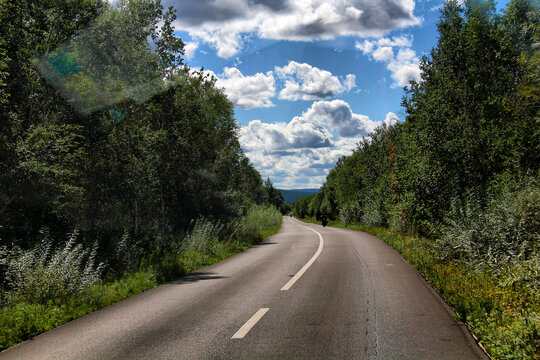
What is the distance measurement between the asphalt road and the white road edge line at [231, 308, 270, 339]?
0.05 feet

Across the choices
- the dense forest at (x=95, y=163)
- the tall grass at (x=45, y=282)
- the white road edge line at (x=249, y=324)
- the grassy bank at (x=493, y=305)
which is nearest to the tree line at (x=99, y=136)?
the dense forest at (x=95, y=163)

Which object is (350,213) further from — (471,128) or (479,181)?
(471,128)

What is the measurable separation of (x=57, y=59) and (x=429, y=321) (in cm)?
1874

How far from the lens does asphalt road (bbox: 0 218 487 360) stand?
14.4ft

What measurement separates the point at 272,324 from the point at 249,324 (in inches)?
13.1

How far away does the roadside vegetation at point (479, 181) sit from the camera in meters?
6.32

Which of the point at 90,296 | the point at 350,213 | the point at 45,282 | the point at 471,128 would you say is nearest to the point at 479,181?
the point at 471,128

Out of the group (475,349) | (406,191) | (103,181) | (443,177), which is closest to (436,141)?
(443,177)

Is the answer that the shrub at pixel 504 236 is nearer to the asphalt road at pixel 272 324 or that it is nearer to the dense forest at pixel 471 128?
the dense forest at pixel 471 128

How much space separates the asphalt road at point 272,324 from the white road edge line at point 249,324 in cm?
1

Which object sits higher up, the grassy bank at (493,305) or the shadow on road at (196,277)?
the grassy bank at (493,305)

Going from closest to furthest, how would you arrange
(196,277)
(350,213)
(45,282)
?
(45,282) → (196,277) → (350,213)

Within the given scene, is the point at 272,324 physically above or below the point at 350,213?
below

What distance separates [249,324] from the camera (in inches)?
215
